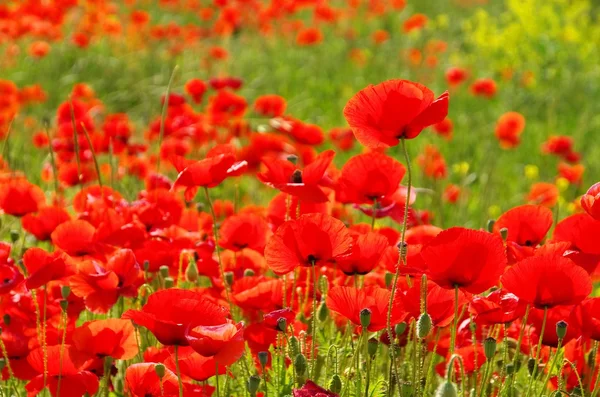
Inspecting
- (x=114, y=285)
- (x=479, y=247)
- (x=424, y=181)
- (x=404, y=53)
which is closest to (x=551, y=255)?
(x=479, y=247)

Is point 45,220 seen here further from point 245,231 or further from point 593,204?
point 593,204

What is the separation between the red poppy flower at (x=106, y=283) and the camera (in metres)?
1.80

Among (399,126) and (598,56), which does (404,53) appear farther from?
(399,126)

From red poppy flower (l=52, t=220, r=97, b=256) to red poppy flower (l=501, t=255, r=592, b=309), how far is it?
2.97ft

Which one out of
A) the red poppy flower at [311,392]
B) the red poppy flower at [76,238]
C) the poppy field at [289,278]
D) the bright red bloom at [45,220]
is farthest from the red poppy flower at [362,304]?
the bright red bloom at [45,220]

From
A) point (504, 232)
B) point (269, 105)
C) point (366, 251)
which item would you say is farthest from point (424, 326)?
point (269, 105)

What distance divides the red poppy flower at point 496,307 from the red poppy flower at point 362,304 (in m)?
0.15

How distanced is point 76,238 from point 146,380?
542mm

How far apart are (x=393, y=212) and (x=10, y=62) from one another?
5.21 metres

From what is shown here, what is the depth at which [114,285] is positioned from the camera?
180 cm

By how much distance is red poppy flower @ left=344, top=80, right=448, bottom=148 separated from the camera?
1468mm

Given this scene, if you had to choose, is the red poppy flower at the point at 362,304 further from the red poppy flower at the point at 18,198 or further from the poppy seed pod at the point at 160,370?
the red poppy flower at the point at 18,198

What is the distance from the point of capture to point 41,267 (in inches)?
68.4

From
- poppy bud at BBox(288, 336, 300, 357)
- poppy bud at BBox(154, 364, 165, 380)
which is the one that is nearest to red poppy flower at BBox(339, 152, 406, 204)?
poppy bud at BBox(288, 336, 300, 357)
